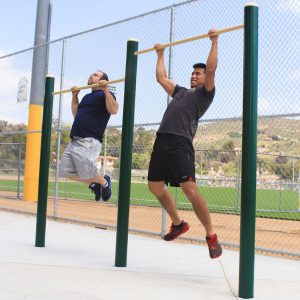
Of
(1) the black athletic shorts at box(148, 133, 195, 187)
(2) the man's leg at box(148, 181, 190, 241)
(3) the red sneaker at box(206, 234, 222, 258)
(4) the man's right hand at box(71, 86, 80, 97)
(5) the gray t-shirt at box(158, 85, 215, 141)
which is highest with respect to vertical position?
(4) the man's right hand at box(71, 86, 80, 97)

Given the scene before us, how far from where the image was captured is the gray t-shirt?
3.88 metres

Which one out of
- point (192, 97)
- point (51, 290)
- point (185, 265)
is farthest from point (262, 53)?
point (51, 290)

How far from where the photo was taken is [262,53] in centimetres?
532

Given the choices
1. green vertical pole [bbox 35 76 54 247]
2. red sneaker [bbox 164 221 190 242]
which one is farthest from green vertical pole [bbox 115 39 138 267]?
green vertical pole [bbox 35 76 54 247]

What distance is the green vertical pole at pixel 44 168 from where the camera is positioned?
16.4 ft

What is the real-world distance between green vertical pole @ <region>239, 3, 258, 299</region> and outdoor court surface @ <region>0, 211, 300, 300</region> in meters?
0.20

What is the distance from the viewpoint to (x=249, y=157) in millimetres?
3250

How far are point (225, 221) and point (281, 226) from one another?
46.0 inches

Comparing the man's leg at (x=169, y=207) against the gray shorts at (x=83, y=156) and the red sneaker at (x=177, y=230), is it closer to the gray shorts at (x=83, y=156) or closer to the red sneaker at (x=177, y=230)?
the red sneaker at (x=177, y=230)

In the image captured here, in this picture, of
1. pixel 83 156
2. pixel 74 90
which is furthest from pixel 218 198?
pixel 83 156

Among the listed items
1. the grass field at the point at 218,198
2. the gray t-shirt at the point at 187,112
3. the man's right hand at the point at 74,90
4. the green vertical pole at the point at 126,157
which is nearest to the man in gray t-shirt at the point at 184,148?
the gray t-shirt at the point at 187,112

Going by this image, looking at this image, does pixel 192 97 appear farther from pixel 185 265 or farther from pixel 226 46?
pixel 226 46

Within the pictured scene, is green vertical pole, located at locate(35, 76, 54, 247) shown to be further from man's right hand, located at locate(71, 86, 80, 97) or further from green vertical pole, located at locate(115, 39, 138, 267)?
green vertical pole, located at locate(115, 39, 138, 267)

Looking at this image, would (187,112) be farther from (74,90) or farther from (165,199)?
(74,90)
